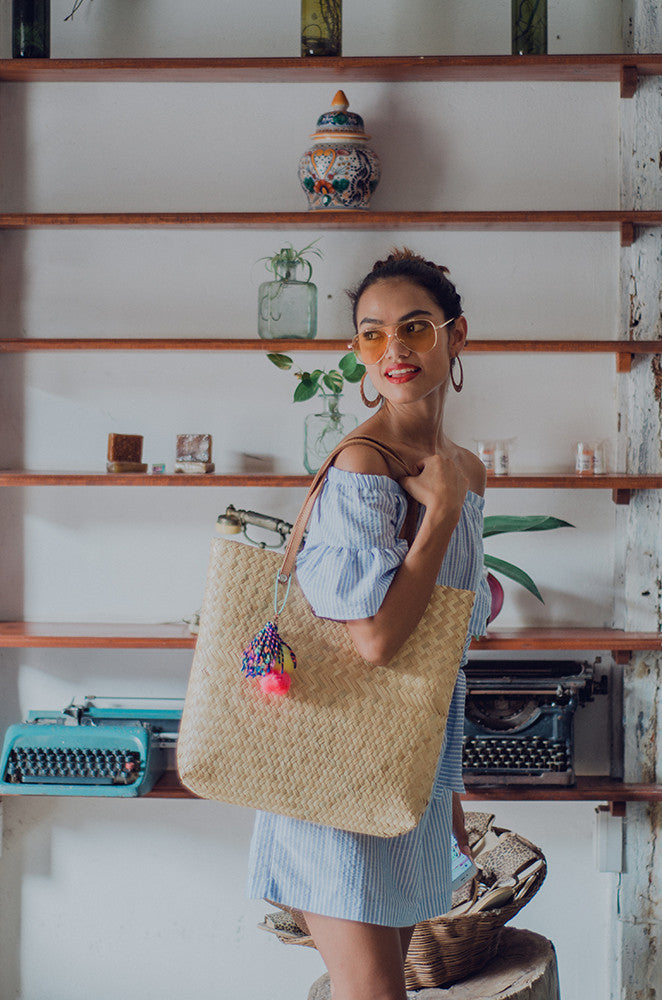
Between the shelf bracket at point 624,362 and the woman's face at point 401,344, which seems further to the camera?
the shelf bracket at point 624,362

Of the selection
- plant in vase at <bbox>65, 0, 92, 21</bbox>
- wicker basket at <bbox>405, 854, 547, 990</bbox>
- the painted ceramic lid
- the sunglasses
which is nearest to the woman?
the sunglasses

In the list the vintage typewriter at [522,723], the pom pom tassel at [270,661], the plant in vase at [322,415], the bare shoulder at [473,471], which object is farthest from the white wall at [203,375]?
the pom pom tassel at [270,661]

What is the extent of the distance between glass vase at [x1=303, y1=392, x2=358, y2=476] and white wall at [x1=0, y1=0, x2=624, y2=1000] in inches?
5.1

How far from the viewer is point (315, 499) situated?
1.33 metres

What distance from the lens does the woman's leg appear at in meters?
1.26

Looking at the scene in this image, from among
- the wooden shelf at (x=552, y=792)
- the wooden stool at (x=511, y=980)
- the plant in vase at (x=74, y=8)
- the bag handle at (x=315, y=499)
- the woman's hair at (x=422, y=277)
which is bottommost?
the wooden stool at (x=511, y=980)

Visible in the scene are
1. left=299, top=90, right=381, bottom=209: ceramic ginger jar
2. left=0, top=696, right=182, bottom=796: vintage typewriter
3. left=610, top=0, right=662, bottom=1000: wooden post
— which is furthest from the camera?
left=610, top=0, right=662, bottom=1000: wooden post

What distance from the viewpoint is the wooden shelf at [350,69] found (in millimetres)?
2701

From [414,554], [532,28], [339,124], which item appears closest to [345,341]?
[339,124]

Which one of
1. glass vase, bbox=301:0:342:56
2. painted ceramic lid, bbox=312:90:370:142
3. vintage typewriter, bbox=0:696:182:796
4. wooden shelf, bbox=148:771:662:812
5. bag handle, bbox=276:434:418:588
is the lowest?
wooden shelf, bbox=148:771:662:812

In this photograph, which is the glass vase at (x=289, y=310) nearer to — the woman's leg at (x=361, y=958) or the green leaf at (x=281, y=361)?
the green leaf at (x=281, y=361)

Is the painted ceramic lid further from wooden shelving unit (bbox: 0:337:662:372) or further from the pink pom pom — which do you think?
the pink pom pom

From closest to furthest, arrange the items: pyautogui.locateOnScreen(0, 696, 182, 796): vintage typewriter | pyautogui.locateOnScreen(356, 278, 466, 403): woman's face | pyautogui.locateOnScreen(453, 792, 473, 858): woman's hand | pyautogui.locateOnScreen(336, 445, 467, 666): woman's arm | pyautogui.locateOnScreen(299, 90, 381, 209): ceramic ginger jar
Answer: pyautogui.locateOnScreen(336, 445, 467, 666): woman's arm → pyautogui.locateOnScreen(356, 278, 466, 403): woman's face → pyautogui.locateOnScreen(453, 792, 473, 858): woman's hand → pyautogui.locateOnScreen(0, 696, 182, 796): vintage typewriter → pyautogui.locateOnScreen(299, 90, 381, 209): ceramic ginger jar

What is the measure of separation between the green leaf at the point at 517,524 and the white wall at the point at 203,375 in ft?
0.69
